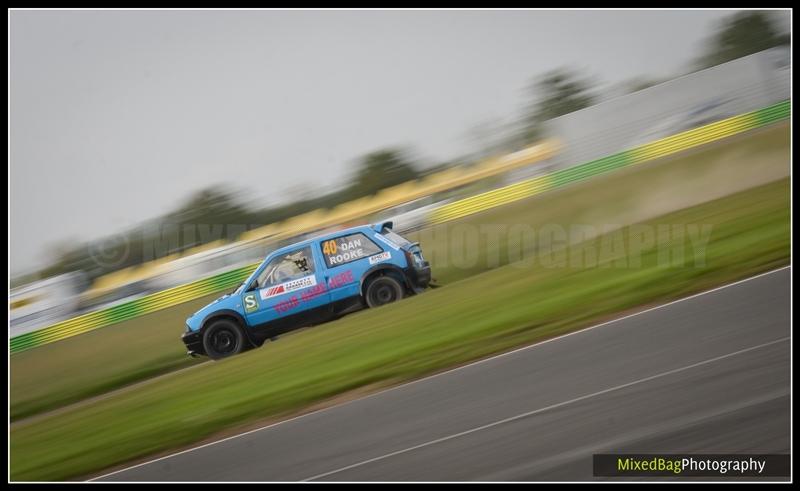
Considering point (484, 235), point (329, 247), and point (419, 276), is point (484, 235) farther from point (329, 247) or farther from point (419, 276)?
point (329, 247)

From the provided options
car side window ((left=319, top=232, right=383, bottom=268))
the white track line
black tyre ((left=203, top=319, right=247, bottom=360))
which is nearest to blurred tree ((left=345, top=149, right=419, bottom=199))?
car side window ((left=319, top=232, right=383, bottom=268))

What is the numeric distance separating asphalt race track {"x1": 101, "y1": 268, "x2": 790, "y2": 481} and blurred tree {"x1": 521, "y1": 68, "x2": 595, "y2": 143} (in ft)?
42.5

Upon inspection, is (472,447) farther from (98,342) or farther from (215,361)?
(98,342)

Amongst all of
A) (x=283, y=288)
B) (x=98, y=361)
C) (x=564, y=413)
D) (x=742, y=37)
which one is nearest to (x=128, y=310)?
(x=98, y=361)

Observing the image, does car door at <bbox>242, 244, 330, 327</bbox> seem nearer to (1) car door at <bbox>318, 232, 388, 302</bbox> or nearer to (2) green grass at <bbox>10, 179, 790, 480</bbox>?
(1) car door at <bbox>318, 232, 388, 302</bbox>

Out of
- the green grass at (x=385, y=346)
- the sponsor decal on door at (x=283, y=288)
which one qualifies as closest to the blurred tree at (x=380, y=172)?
the green grass at (x=385, y=346)

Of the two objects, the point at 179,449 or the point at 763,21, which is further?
the point at 763,21

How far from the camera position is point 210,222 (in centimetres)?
1795

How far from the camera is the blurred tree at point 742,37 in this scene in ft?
69.3

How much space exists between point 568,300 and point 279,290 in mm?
4270

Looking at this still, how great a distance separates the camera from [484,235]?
50.6ft

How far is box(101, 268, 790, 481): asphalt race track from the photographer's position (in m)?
4.87

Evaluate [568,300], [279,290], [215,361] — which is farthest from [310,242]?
[568,300]

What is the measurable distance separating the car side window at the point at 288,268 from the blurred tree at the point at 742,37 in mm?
16233
